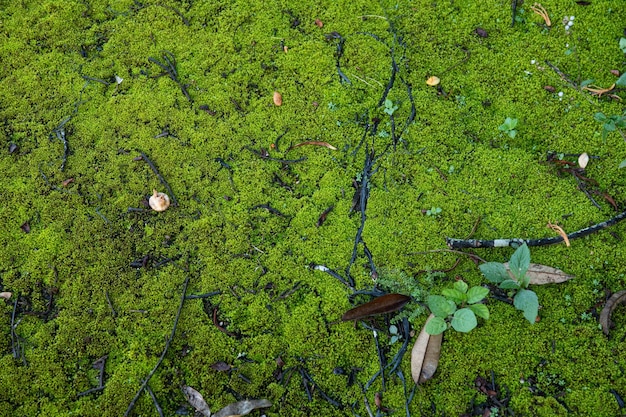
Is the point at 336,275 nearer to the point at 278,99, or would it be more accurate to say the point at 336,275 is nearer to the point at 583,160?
the point at 278,99

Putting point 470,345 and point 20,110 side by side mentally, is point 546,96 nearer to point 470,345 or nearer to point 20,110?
point 470,345

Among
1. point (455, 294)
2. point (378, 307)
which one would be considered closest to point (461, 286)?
point (455, 294)

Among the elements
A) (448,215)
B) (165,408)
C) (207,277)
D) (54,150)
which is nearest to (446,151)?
(448,215)

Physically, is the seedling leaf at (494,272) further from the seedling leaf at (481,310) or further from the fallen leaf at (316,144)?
the fallen leaf at (316,144)

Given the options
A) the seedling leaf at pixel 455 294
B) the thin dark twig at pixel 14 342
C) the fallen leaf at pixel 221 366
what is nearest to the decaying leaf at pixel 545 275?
the seedling leaf at pixel 455 294

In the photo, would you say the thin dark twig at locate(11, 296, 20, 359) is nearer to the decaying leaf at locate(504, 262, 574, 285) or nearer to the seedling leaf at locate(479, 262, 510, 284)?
the seedling leaf at locate(479, 262, 510, 284)
